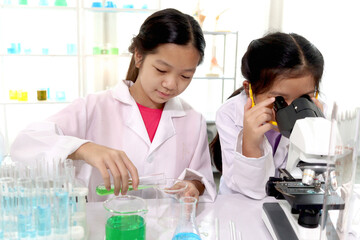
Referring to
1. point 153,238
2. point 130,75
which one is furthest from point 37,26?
point 153,238

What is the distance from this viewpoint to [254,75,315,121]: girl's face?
45.4 inches

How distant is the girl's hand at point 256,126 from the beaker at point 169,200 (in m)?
0.36

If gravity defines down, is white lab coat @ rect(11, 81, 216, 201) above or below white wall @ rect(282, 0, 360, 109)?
below

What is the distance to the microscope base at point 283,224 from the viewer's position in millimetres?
836

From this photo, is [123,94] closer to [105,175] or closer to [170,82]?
[170,82]

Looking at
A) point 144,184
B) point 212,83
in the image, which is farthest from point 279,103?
point 212,83

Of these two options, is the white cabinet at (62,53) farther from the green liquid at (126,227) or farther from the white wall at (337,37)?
the green liquid at (126,227)

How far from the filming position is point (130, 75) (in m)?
1.50

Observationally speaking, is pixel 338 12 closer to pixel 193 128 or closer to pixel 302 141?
pixel 193 128

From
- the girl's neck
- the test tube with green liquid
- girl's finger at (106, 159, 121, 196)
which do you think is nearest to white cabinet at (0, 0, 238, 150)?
the girl's neck

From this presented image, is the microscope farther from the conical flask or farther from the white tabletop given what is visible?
the conical flask

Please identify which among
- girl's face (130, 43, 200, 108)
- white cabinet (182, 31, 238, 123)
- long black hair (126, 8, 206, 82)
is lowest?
white cabinet (182, 31, 238, 123)

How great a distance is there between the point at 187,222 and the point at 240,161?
0.45 meters

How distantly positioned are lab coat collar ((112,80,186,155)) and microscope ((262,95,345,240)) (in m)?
0.48
